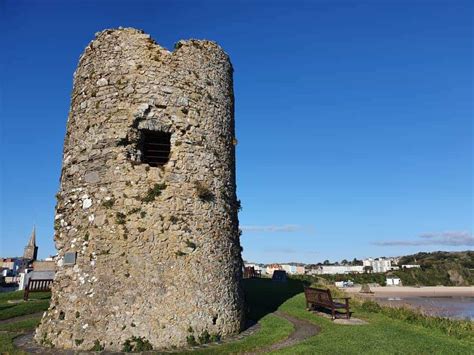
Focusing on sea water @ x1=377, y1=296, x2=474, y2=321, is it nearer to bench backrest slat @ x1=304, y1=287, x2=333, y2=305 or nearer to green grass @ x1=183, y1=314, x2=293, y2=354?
bench backrest slat @ x1=304, y1=287, x2=333, y2=305

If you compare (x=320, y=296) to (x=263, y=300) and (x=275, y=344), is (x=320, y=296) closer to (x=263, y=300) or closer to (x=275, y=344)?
(x=263, y=300)

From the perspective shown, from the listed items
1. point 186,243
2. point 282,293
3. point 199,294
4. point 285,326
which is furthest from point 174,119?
point 282,293

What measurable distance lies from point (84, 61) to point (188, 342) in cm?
835

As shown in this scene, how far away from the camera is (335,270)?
4919 inches

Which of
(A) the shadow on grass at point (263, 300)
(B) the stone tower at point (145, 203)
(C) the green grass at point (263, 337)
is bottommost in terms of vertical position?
(C) the green grass at point (263, 337)

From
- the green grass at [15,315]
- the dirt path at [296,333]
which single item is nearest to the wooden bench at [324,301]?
the dirt path at [296,333]

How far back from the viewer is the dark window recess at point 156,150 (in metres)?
9.84

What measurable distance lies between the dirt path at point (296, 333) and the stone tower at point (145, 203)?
1538 millimetres

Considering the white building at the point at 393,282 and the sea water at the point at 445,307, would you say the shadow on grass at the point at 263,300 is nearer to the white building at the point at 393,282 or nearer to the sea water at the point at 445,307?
the sea water at the point at 445,307

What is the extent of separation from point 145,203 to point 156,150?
180 centimetres

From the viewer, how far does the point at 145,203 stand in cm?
880

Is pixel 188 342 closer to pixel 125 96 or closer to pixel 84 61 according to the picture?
pixel 125 96

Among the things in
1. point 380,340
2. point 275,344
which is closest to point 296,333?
point 275,344

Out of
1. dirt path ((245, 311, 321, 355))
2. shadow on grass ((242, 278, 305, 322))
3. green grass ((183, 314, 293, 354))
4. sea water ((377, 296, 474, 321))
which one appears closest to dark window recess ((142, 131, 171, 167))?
shadow on grass ((242, 278, 305, 322))
